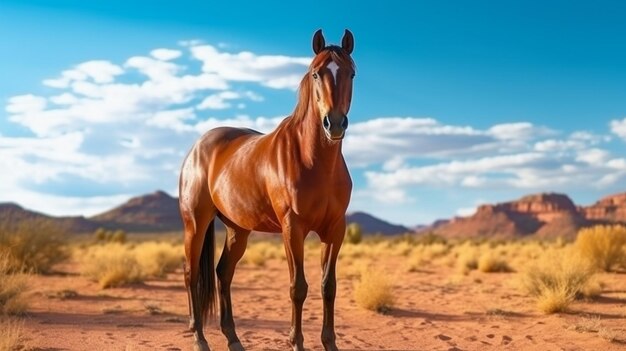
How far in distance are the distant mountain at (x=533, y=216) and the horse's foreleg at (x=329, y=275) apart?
390ft

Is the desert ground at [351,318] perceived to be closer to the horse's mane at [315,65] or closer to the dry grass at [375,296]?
the dry grass at [375,296]

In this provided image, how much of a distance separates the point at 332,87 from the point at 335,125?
0.38 metres

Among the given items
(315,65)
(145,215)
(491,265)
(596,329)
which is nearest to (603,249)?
(491,265)

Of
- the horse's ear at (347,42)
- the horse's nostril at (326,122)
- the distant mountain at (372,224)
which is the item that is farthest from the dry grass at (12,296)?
the distant mountain at (372,224)

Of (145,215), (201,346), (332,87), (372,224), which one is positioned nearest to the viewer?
(332,87)

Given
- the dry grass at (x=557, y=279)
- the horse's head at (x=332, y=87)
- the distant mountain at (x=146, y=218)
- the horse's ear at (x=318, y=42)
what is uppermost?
the distant mountain at (x=146, y=218)

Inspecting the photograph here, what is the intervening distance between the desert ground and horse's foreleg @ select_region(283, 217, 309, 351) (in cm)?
262

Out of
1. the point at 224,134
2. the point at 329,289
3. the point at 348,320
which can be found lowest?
the point at 348,320

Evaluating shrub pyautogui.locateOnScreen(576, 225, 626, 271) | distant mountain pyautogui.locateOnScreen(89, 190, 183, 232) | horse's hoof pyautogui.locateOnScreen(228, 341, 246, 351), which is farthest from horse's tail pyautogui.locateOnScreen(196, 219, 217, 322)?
distant mountain pyautogui.locateOnScreen(89, 190, 183, 232)

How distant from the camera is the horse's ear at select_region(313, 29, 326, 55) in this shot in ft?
19.5

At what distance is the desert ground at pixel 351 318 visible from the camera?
9359 millimetres

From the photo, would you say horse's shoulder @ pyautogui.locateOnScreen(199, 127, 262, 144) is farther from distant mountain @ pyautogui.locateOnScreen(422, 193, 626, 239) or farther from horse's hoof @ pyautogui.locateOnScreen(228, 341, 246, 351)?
distant mountain @ pyautogui.locateOnScreen(422, 193, 626, 239)

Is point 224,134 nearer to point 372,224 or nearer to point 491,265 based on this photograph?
point 491,265

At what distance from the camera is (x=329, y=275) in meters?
6.10
